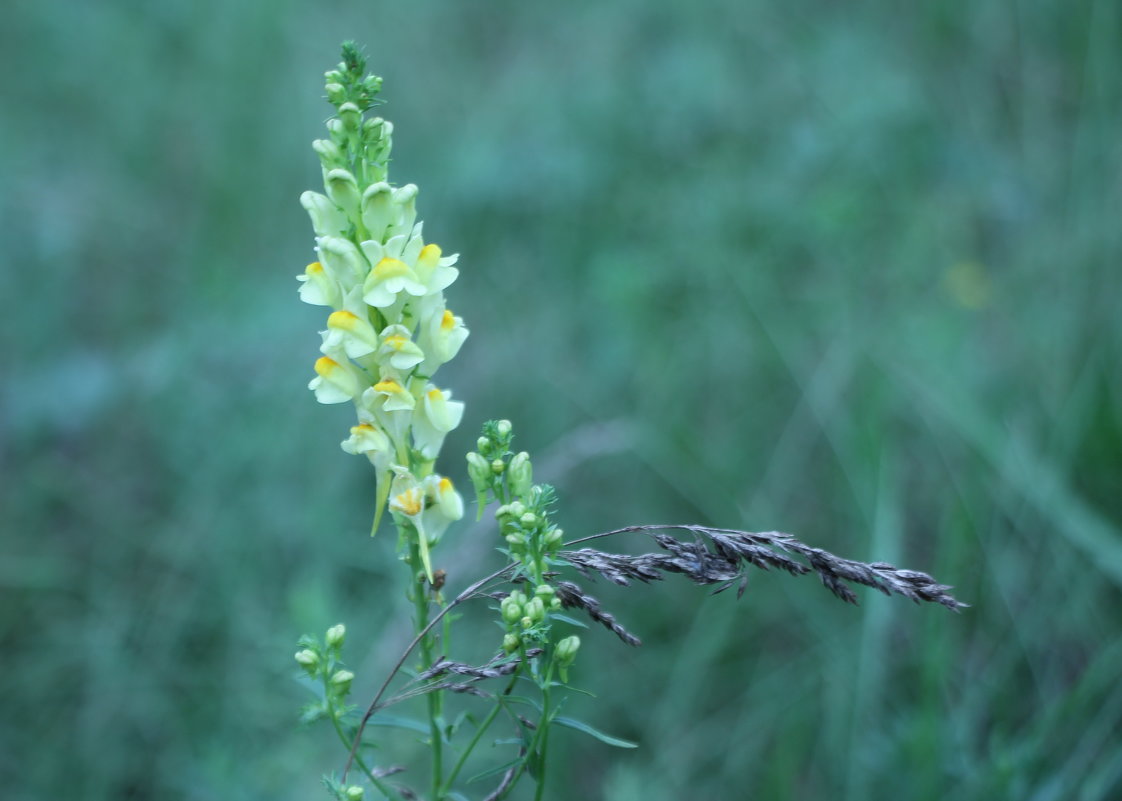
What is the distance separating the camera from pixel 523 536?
1.25 m

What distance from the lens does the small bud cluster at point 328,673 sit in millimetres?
1287

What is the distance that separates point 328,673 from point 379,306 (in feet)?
1.69

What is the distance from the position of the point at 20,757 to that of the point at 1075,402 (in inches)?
128

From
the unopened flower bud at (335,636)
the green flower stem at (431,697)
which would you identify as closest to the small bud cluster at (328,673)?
the unopened flower bud at (335,636)

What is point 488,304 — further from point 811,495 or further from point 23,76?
point 23,76

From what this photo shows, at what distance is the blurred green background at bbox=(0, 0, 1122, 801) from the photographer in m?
2.55

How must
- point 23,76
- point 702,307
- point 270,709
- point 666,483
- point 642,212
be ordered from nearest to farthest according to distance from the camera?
1. point 270,709
2. point 666,483
3. point 702,307
4. point 642,212
5. point 23,76

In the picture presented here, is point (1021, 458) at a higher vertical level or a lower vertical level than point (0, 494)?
lower

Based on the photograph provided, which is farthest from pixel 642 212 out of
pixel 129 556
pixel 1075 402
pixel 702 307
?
pixel 129 556

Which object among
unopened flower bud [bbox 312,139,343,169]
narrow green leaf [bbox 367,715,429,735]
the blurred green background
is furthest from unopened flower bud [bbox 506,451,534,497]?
the blurred green background

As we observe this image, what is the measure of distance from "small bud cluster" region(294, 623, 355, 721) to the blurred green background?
43.3 inches

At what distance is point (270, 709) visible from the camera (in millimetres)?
2598

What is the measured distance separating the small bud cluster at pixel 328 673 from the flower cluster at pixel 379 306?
173 mm

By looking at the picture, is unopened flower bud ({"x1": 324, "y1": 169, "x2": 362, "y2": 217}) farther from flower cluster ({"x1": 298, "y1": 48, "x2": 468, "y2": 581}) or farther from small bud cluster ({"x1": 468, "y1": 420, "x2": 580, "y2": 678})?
small bud cluster ({"x1": 468, "y1": 420, "x2": 580, "y2": 678})
